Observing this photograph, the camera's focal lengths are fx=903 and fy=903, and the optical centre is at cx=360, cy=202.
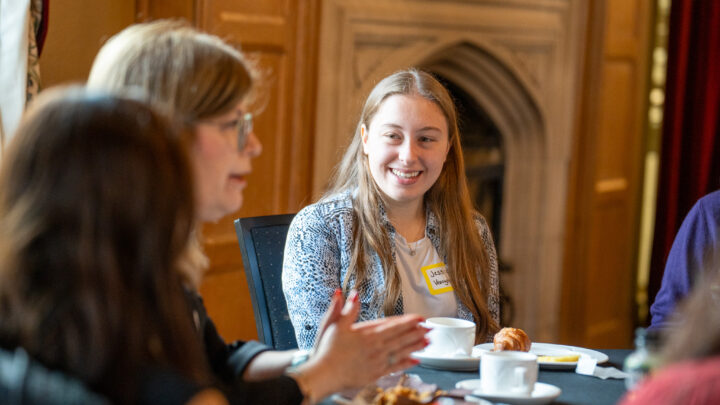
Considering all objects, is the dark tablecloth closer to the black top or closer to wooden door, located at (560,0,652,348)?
the black top

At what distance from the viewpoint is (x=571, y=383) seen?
1709 millimetres

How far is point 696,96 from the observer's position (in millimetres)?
5262

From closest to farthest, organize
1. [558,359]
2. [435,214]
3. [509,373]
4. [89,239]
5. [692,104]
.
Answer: [89,239] → [509,373] → [558,359] → [435,214] → [692,104]

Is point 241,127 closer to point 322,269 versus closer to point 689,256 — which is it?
point 322,269

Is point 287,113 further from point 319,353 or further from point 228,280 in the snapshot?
point 319,353

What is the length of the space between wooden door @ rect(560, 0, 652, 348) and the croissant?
130 inches

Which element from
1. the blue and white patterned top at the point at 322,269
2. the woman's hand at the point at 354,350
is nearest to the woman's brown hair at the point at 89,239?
the woman's hand at the point at 354,350

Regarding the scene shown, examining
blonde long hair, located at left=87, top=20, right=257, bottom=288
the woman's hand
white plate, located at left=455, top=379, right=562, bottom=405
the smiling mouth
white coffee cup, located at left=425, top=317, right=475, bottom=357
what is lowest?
white plate, located at left=455, top=379, right=562, bottom=405

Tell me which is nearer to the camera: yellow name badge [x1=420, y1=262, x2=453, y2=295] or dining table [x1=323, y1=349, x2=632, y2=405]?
dining table [x1=323, y1=349, x2=632, y2=405]

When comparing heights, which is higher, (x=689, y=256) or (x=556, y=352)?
(x=689, y=256)

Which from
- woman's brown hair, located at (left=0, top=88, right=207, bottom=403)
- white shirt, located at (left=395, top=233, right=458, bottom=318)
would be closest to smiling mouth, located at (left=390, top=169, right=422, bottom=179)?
white shirt, located at (left=395, top=233, right=458, bottom=318)

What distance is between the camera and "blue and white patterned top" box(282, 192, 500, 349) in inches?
83.7

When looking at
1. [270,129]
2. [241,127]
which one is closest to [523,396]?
[241,127]

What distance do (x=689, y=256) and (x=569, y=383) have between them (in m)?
0.83
